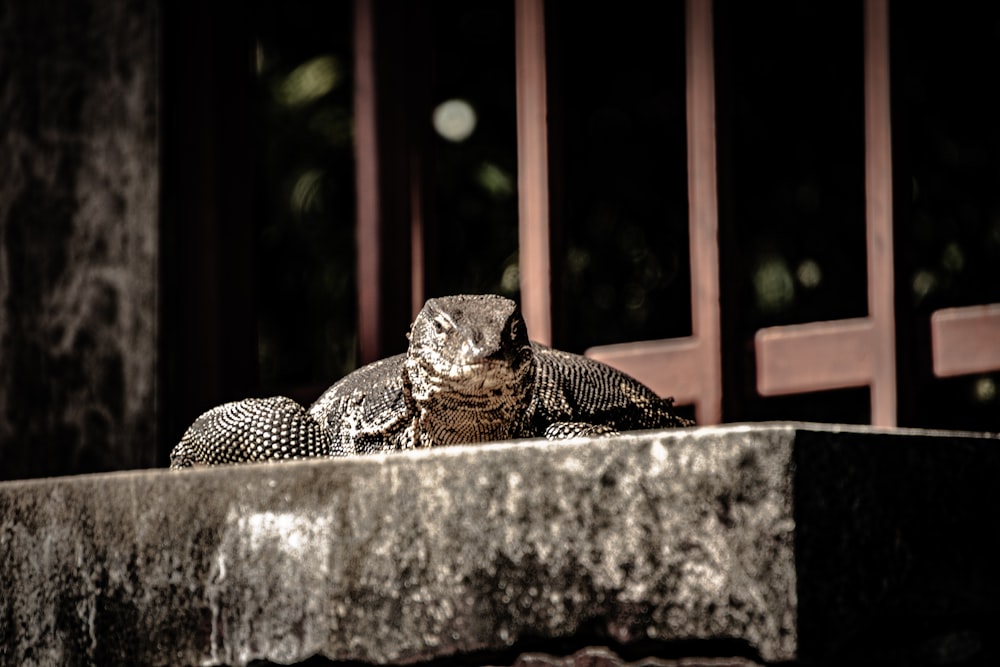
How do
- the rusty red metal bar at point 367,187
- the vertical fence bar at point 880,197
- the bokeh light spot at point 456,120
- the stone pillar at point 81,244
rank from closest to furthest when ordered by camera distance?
1. the vertical fence bar at point 880,197
2. the rusty red metal bar at point 367,187
3. the stone pillar at point 81,244
4. the bokeh light spot at point 456,120

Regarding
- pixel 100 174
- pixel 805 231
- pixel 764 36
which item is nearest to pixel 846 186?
pixel 805 231

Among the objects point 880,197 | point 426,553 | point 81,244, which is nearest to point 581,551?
point 426,553

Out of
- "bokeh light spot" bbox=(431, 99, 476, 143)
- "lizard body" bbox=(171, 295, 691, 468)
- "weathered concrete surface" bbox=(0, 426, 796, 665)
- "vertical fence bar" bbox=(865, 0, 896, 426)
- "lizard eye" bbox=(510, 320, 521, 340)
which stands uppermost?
"bokeh light spot" bbox=(431, 99, 476, 143)

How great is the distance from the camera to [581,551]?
1941 mm

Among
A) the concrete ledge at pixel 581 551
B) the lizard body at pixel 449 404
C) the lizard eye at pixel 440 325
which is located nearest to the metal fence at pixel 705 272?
the lizard body at pixel 449 404

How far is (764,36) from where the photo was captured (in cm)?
584

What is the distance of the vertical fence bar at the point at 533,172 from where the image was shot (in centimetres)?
410

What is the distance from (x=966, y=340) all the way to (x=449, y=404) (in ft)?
5.11

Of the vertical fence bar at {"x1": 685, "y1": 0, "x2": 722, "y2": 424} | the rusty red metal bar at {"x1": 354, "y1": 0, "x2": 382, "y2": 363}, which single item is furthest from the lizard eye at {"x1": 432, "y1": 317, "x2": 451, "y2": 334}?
the rusty red metal bar at {"x1": 354, "y1": 0, "x2": 382, "y2": 363}

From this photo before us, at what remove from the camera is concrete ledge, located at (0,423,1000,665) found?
1.83m

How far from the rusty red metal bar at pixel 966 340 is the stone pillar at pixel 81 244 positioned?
2.25m

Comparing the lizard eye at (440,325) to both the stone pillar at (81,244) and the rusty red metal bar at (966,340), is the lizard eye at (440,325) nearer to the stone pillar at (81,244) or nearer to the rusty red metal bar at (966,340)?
the rusty red metal bar at (966,340)

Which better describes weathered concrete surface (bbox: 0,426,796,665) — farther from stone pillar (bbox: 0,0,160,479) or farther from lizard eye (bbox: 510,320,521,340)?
stone pillar (bbox: 0,0,160,479)

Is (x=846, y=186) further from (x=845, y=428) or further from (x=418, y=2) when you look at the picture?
(x=845, y=428)
